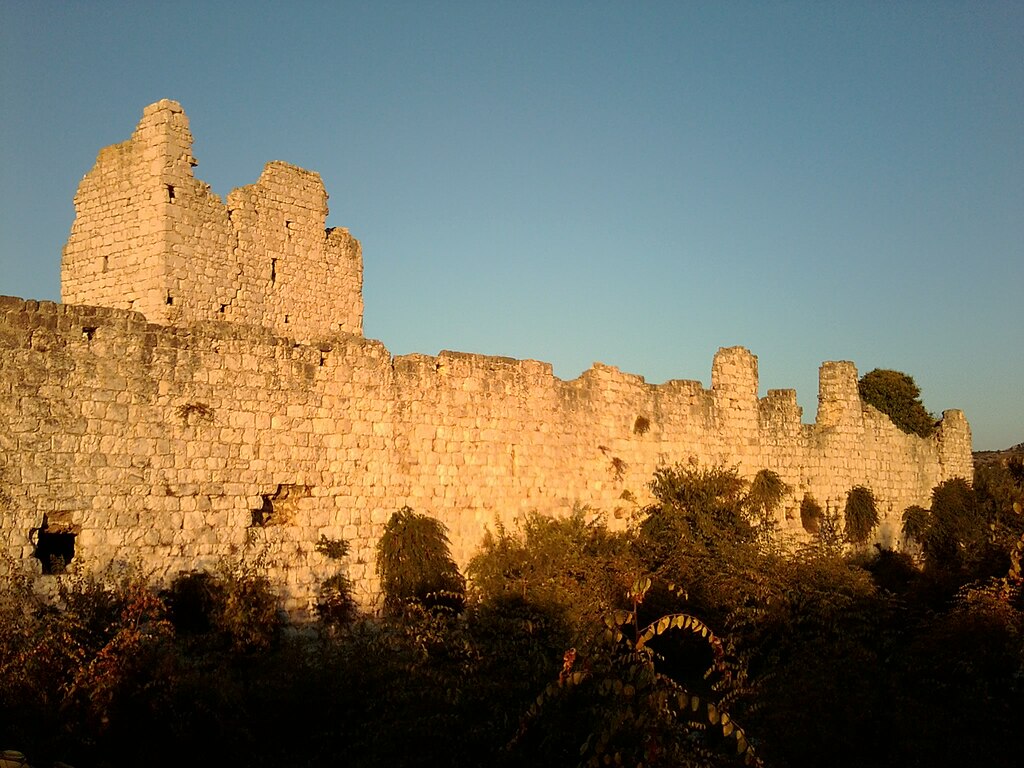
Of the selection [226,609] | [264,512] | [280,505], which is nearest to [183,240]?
[280,505]

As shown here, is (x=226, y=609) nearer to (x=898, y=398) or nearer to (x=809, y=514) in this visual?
(x=809, y=514)

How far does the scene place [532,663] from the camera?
969 centimetres

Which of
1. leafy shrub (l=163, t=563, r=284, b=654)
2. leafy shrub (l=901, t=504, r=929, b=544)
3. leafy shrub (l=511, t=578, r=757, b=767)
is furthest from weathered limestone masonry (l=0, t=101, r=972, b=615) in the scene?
leafy shrub (l=511, t=578, r=757, b=767)

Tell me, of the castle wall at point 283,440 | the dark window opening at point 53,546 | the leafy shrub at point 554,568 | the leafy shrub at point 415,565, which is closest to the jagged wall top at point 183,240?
the castle wall at point 283,440

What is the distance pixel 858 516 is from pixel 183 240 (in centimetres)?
1293

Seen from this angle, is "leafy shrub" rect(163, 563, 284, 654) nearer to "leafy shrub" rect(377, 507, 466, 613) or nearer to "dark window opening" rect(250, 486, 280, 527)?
"dark window opening" rect(250, 486, 280, 527)

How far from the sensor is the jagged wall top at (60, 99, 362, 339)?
1659 cm

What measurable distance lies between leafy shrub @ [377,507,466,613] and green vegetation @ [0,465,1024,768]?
3 cm

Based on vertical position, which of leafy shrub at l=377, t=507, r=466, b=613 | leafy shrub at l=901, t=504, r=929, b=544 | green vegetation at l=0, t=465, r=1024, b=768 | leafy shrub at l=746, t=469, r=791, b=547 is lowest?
green vegetation at l=0, t=465, r=1024, b=768

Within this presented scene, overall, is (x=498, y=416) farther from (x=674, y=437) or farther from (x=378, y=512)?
(x=674, y=437)

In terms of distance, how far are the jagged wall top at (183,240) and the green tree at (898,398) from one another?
77.5ft

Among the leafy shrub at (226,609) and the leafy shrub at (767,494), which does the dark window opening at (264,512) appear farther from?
the leafy shrub at (767,494)

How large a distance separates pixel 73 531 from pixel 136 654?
192 cm

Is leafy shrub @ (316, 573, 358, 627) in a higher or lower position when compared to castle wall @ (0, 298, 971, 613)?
lower
